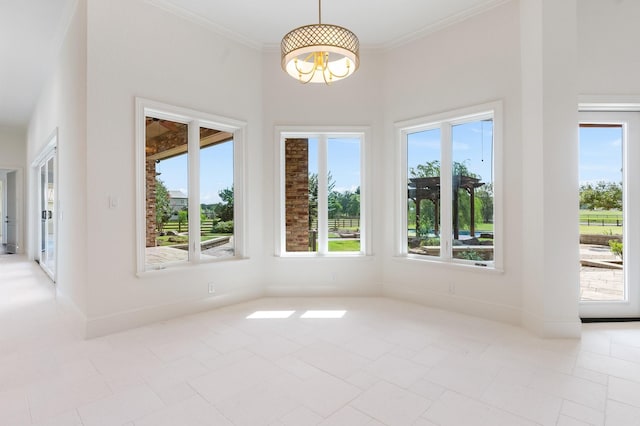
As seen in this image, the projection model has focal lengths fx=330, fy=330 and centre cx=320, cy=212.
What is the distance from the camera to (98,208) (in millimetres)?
3182

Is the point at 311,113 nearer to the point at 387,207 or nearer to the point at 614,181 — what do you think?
the point at 387,207

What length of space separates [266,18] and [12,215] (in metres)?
9.56

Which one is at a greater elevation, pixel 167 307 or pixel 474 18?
pixel 474 18

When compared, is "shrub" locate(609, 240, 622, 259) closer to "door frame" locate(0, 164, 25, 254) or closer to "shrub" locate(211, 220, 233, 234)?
"shrub" locate(211, 220, 233, 234)

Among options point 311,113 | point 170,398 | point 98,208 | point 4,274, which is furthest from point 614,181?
point 4,274

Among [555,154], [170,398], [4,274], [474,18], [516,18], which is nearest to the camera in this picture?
[170,398]

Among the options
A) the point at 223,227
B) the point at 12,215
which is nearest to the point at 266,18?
the point at 223,227

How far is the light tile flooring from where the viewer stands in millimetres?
1972

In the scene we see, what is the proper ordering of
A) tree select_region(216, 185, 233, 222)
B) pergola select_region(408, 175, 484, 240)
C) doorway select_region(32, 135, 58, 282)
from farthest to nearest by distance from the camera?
1. doorway select_region(32, 135, 58, 282)
2. tree select_region(216, 185, 233, 222)
3. pergola select_region(408, 175, 484, 240)

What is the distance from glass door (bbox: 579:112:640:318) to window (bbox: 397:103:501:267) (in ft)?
3.16

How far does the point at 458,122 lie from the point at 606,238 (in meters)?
2.08

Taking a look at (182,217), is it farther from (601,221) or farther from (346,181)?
(601,221)

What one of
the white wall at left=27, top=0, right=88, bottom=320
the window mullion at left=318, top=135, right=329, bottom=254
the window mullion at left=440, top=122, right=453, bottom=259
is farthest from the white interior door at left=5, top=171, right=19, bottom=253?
the window mullion at left=440, top=122, right=453, bottom=259

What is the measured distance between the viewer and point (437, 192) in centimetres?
423
